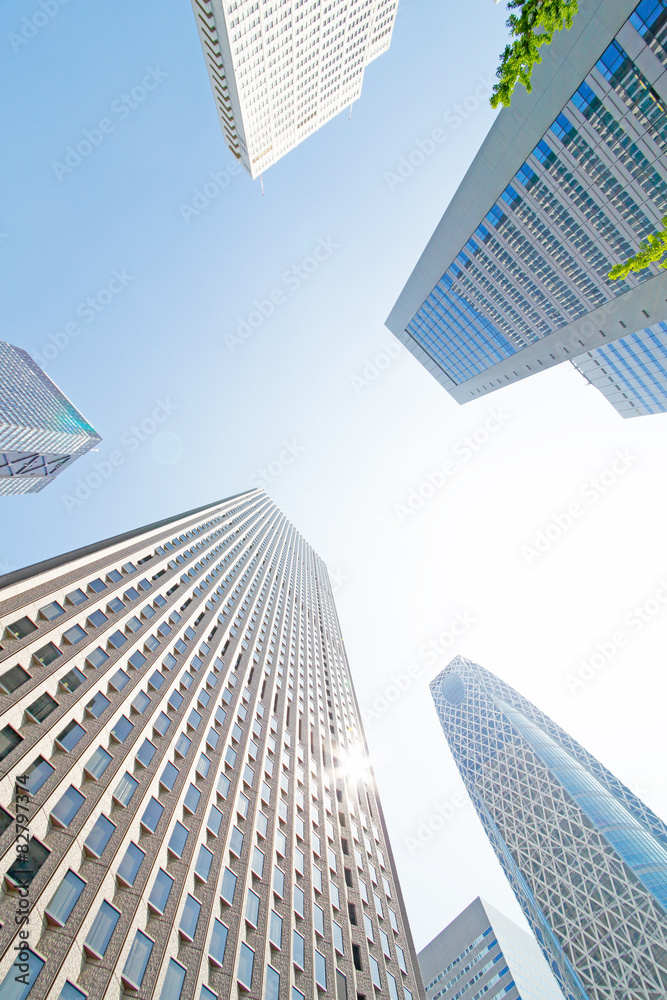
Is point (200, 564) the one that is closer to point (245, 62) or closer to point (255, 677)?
point (255, 677)

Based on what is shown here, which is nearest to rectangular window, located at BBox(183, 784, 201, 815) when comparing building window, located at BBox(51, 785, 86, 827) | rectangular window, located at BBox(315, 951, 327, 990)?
building window, located at BBox(51, 785, 86, 827)

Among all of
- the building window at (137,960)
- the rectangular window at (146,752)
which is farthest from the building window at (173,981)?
the rectangular window at (146,752)

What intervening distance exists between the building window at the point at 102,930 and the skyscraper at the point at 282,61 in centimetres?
11241

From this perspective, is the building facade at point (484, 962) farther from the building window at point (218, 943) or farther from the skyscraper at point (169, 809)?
the building window at point (218, 943)

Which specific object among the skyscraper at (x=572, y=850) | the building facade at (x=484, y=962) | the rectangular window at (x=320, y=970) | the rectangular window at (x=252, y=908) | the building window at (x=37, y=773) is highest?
the building window at (x=37, y=773)

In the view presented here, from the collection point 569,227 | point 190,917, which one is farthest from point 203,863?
point 569,227

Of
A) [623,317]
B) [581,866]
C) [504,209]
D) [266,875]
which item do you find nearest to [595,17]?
[504,209]

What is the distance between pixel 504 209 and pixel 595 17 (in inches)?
819

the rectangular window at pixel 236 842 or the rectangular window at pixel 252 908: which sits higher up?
the rectangular window at pixel 236 842

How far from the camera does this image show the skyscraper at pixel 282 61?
7950cm

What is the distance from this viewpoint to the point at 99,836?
16.9 metres

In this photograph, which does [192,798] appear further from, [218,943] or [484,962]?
[484,962]

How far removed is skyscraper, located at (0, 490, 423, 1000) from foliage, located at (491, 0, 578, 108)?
82.9 ft

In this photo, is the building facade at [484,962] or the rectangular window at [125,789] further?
the building facade at [484,962]
